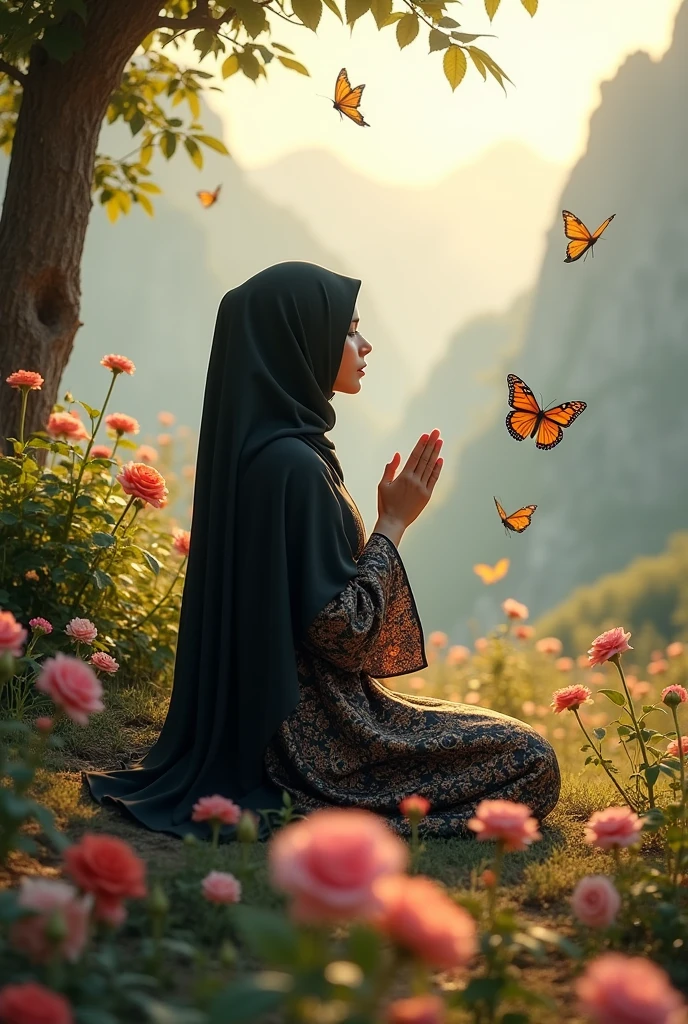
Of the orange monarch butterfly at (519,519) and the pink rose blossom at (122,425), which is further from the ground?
the pink rose blossom at (122,425)

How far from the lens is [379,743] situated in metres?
2.78

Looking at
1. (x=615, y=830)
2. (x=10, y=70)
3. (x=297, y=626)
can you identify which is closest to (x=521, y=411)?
(x=297, y=626)

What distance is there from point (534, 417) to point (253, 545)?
0.98 meters

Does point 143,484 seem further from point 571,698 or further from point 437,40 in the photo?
point 437,40

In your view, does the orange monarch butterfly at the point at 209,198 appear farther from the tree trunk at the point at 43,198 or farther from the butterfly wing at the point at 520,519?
the butterfly wing at the point at 520,519

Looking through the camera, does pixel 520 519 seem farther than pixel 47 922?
Yes

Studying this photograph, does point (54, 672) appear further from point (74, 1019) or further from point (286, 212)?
point (286, 212)

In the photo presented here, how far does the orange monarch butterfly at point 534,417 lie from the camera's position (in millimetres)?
3053

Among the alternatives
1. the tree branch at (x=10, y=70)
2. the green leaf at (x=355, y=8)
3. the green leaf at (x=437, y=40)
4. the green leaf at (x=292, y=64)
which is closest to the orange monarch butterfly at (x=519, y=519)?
the green leaf at (x=437, y=40)

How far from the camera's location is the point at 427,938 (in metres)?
1.05

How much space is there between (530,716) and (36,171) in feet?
11.6

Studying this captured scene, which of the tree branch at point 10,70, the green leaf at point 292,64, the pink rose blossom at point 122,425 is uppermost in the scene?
the green leaf at point 292,64

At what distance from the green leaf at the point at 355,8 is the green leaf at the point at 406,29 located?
141mm

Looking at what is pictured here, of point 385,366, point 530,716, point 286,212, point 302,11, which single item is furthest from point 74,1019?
point 385,366
